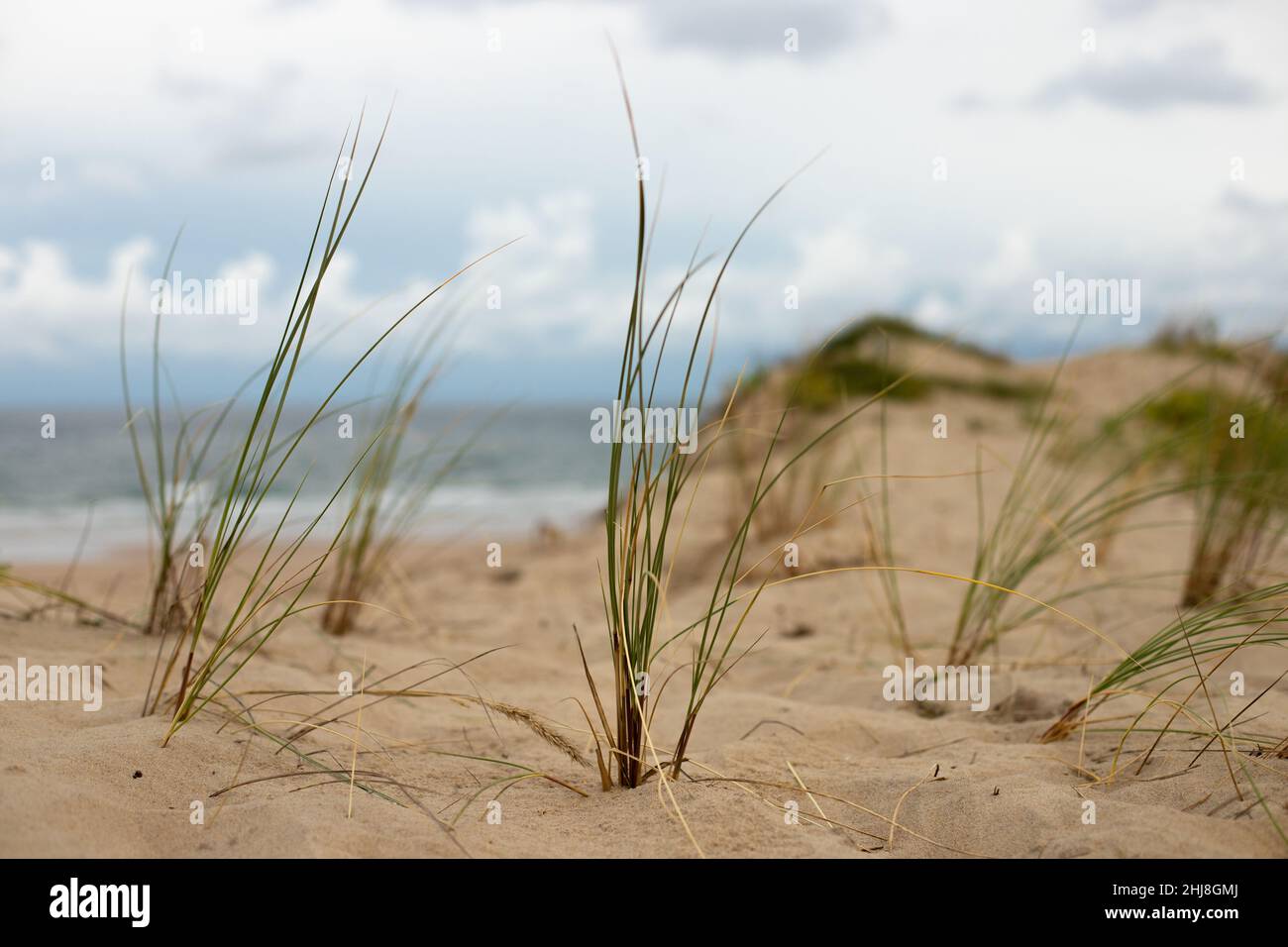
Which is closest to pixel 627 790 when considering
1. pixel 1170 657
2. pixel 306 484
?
pixel 1170 657

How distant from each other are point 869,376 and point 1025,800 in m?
8.08

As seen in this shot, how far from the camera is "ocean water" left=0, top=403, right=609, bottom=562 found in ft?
21.4

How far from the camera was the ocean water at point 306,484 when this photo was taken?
21.4ft

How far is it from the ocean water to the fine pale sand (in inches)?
19.6

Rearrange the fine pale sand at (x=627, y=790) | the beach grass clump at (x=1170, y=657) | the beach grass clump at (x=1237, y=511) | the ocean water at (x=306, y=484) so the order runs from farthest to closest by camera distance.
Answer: the ocean water at (x=306, y=484) → the beach grass clump at (x=1237, y=511) → the beach grass clump at (x=1170, y=657) → the fine pale sand at (x=627, y=790)

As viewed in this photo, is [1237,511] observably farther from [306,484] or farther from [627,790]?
[306,484]

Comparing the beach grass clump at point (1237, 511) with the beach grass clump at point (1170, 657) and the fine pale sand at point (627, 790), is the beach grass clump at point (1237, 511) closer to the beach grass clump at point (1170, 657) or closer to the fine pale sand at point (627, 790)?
the fine pale sand at point (627, 790)

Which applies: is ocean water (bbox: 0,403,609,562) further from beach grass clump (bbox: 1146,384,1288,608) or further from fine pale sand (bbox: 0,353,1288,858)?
beach grass clump (bbox: 1146,384,1288,608)

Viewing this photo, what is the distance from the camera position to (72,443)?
66.1 feet

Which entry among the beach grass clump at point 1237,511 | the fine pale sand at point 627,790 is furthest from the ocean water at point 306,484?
the beach grass clump at point 1237,511

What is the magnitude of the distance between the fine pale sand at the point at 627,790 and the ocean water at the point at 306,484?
0.50 m

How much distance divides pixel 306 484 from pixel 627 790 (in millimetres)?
12440

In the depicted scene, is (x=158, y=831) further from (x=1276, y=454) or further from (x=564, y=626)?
(x=1276, y=454)

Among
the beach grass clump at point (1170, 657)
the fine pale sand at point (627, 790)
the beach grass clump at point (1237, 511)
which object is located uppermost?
the beach grass clump at point (1237, 511)
